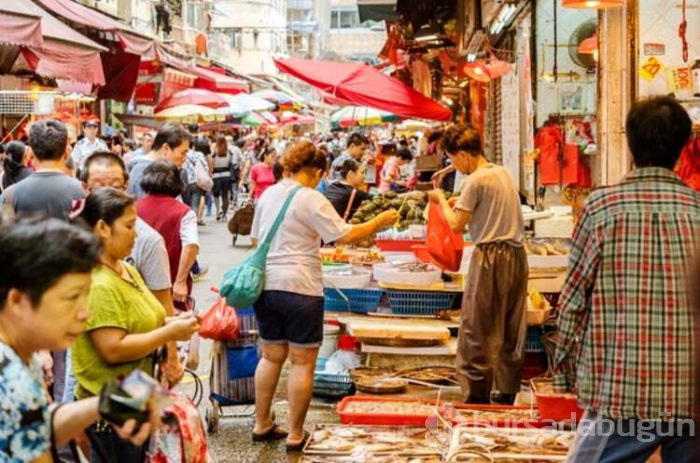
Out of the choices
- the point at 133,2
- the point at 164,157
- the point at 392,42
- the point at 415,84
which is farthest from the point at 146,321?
the point at 133,2

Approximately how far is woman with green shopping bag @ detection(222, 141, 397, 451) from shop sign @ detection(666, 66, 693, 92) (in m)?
2.33

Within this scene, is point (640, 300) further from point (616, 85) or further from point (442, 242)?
point (442, 242)

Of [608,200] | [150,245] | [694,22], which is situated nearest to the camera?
[608,200]

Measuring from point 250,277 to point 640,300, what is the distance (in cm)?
→ 345

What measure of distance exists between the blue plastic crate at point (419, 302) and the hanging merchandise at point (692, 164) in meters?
2.87

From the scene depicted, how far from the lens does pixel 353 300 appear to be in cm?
958

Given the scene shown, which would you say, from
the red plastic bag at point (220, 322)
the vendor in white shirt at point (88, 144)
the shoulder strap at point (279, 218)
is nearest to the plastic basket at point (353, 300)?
the red plastic bag at point (220, 322)

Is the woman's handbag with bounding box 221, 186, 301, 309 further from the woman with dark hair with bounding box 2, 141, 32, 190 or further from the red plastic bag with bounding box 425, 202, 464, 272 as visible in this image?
the woman with dark hair with bounding box 2, 141, 32, 190

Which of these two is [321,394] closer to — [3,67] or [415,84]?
[3,67]

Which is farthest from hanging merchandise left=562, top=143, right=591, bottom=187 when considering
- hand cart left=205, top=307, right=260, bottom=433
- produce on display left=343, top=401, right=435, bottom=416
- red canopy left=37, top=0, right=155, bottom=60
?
red canopy left=37, top=0, right=155, bottom=60

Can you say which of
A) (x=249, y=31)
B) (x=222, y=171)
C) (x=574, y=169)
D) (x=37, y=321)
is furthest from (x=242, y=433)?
(x=249, y=31)

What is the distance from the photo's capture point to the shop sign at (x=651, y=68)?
741 centimetres

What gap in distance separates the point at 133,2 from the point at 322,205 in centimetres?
2672

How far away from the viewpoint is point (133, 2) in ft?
Result: 105
